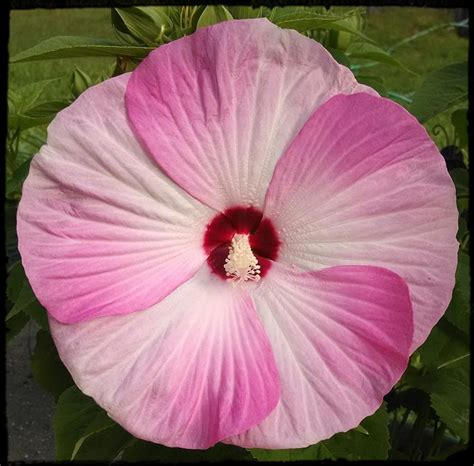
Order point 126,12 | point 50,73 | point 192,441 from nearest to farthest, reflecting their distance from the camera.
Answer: point 192,441 → point 126,12 → point 50,73

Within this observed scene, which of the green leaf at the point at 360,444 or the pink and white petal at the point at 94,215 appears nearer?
the pink and white petal at the point at 94,215

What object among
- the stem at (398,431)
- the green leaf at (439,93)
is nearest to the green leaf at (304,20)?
the green leaf at (439,93)

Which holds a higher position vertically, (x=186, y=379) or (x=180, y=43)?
(x=180, y=43)

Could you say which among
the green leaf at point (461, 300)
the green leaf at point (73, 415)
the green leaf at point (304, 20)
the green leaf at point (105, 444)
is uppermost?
the green leaf at point (304, 20)

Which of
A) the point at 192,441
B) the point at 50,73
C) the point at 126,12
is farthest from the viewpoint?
the point at 50,73

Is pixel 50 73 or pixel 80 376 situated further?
pixel 50 73

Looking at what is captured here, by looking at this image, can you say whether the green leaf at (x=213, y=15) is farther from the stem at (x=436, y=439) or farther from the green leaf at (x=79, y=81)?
the stem at (x=436, y=439)

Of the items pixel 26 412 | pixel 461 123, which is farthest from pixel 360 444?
pixel 26 412

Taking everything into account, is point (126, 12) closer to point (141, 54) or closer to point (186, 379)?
point (141, 54)

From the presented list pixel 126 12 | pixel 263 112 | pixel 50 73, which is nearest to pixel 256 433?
pixel 263 112
